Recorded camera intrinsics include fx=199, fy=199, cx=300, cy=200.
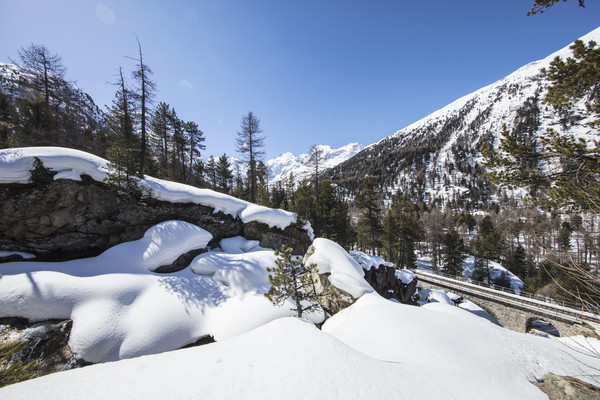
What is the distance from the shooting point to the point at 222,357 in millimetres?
3406

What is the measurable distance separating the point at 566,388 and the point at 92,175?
17.7 meters

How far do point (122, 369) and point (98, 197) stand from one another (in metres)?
10.8

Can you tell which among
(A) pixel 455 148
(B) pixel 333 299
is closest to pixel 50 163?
(B) pixel 333 299

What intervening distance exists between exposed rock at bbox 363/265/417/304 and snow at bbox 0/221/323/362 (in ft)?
35.8

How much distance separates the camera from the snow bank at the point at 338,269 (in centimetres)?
859

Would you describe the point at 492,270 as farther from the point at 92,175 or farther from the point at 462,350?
the point at 92,175

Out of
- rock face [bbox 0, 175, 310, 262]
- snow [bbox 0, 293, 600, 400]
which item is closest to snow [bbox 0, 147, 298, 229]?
rock face [bbox 0, 175, 310, 262]

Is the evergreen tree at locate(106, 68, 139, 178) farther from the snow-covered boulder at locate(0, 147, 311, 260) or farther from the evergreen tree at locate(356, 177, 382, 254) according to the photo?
the evergreen tree at locate(356, 177, 382, 254)

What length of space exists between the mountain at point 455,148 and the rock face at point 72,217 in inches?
3465

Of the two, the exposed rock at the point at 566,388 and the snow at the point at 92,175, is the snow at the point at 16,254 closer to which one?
the snow at the point at 92,175

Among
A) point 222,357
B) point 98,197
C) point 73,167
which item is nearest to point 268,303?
point 222,357

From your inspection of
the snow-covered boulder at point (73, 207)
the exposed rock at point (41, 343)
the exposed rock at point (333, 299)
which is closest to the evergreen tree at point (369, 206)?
the exposed rock at point (333, 299)

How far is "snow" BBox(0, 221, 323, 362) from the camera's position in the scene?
245 inches

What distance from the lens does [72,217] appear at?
9.64 meters
